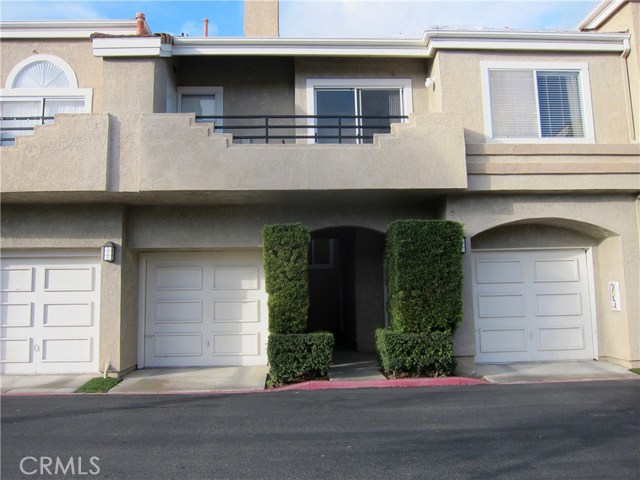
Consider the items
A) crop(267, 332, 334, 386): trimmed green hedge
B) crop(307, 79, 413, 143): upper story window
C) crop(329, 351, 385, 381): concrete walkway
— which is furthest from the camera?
crop(307, 79, 413, 143): upper story window

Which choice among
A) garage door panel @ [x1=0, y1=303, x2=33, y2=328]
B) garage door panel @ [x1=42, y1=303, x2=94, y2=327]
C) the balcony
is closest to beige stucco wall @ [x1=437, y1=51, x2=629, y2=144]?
the balcony

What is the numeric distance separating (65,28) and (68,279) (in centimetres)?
527

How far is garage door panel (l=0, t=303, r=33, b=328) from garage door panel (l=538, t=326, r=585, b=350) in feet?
34.3

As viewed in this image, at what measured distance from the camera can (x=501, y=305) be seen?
11.1m

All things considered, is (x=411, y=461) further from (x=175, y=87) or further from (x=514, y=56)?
(x=175, y=87)

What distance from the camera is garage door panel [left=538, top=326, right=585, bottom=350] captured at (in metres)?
11.1

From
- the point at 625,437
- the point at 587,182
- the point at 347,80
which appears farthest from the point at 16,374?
the point at 587,182

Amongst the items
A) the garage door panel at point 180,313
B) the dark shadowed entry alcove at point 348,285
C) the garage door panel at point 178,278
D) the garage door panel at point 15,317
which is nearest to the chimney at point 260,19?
the dark shadowed entry alcove at point 348,285

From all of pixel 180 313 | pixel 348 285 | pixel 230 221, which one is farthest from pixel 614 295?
pixel 180 313

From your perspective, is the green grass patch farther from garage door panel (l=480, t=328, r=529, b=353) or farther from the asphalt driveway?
garage door panel (l=480, t=328, r=529, b=353)

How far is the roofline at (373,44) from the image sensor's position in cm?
1016

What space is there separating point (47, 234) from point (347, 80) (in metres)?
6.98

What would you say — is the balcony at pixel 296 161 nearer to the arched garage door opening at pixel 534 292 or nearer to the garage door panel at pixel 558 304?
the arched garage door opening at pixel 534 292

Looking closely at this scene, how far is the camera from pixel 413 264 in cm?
958
